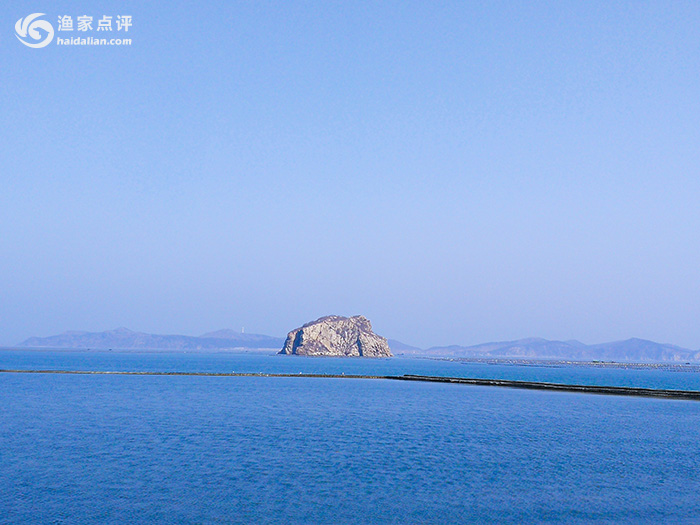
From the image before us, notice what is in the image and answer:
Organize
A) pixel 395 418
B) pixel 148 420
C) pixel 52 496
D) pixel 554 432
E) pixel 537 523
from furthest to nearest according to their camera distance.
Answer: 1. pixel 395 418
2. pixel 148 420
3. pixel 554 432
4. pixel 52 496
5. pixel 537 523

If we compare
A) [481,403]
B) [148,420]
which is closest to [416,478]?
[148,420]

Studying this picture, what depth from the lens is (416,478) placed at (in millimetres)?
39531

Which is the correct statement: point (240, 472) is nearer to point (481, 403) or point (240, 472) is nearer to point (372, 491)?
point (372, 491)

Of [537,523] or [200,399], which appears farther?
[200,399]

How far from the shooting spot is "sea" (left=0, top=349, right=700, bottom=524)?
32250mm

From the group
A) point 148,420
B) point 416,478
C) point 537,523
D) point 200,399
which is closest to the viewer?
point 537,523

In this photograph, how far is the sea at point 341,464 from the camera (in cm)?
3225

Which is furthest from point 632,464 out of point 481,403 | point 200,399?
point 200,399

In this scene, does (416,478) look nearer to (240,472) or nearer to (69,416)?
(240,472)

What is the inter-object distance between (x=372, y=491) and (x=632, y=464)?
24622mm

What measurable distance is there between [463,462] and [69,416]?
171 feet

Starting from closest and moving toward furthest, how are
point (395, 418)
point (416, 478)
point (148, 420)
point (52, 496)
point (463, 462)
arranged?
point (52, 496) < point (416, 478) < point (463, 462) < point (148, 420) < point (395, 418)

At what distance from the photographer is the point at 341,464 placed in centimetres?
4394

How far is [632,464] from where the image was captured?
46250mm
